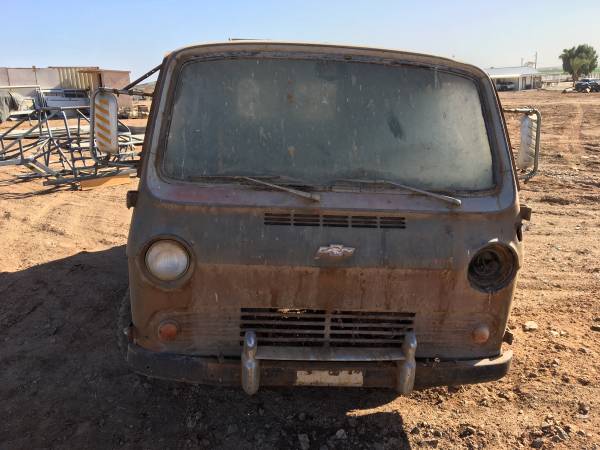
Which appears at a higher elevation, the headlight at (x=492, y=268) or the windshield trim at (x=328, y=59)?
the windshield trim at (x=328, y=59)

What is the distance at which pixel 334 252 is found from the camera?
2.71m

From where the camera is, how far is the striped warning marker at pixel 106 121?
3184mm

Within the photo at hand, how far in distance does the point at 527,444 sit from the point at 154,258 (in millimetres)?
2483

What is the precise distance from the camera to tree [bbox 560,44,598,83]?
76.4 metres

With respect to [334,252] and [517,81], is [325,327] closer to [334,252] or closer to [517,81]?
[334,252]

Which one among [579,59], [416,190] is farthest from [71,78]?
[579,59]

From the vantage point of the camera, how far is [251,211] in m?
2.79

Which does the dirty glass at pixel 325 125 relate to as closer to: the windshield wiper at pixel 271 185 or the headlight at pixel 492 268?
the windshield wiper at pixel 271 185

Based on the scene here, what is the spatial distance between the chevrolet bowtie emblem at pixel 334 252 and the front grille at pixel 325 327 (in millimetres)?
306

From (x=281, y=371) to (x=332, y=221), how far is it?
33.0 inches

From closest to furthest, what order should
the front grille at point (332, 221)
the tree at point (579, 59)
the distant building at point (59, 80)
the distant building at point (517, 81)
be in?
the front grille at point (332, 221), the distant building at point (59, 80), the distant building at point (517, 81), the tree at point (579, 59)

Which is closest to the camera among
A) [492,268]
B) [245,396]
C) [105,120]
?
[492,268]

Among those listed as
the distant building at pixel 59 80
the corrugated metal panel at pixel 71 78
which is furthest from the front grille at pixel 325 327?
the corrugated metal panel at pixel 71 78

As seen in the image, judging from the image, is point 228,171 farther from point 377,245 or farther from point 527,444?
point 527,444
